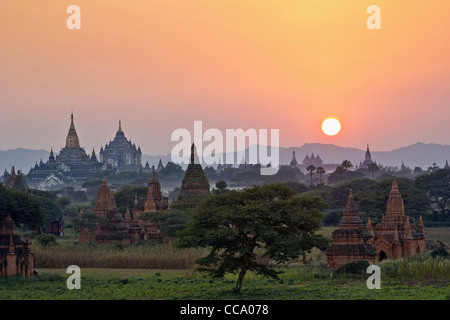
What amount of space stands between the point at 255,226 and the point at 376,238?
18.7 m

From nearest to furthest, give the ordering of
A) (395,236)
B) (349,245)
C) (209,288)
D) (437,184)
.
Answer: (209,288) < (349,245) < (395,236) < (437,184)

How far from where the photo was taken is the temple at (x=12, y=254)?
129 ft

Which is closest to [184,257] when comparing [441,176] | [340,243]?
[340,243]

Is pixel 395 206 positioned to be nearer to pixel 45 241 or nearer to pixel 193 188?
pixel 45 241

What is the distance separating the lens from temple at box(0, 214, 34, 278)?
3928 cm

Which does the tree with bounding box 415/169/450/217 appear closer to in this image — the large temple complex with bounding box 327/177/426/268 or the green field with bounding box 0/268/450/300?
the large temple complex with bounding box 327/177/426/268

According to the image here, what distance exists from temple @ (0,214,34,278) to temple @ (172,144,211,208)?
31.4 meters

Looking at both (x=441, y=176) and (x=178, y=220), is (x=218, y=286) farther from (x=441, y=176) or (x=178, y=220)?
(x=441, y=176)

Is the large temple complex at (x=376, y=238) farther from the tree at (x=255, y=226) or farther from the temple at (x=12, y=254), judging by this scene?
the temple at (x=12, y=254)

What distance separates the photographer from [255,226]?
31.7 m

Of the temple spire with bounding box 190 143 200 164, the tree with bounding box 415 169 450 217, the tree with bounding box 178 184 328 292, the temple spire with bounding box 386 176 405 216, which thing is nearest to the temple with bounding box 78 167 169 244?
the temple spire with bounding box 190 143 200 164

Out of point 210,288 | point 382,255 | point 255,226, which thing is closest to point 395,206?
point 382,255

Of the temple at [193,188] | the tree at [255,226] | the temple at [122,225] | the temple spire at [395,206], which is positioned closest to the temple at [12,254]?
the tree at [255,226]
